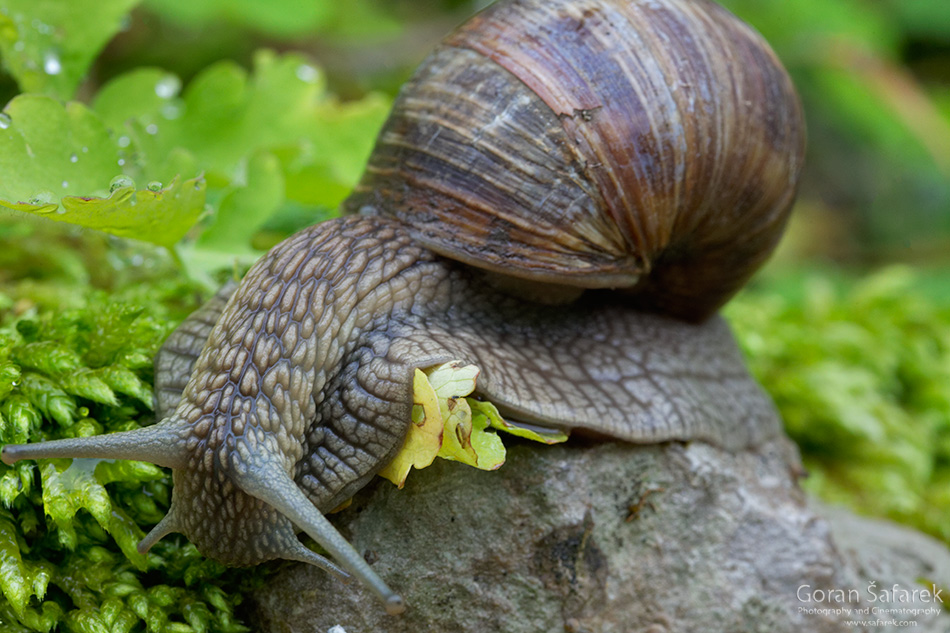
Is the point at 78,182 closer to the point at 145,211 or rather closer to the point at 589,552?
→ the point at 145,211

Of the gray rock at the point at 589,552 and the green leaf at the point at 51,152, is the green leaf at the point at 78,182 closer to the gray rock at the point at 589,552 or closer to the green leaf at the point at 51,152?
the green leaf at the point at 51,152

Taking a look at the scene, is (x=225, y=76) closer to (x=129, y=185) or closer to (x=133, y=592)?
(x=129, y=185)

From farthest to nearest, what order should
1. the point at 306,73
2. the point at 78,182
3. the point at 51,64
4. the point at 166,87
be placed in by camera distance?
the point at 306,73 < the point at 166,87 < the point at 51,64 < the point at 78,182

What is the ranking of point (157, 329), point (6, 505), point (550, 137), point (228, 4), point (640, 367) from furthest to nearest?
point (228, 4)
point (640, 367)
point (157, 329)
point (550, 137)
point (6, 505)

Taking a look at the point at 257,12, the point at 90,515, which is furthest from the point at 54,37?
the point at 257,12

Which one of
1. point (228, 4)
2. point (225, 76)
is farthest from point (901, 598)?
point (228, 4)
